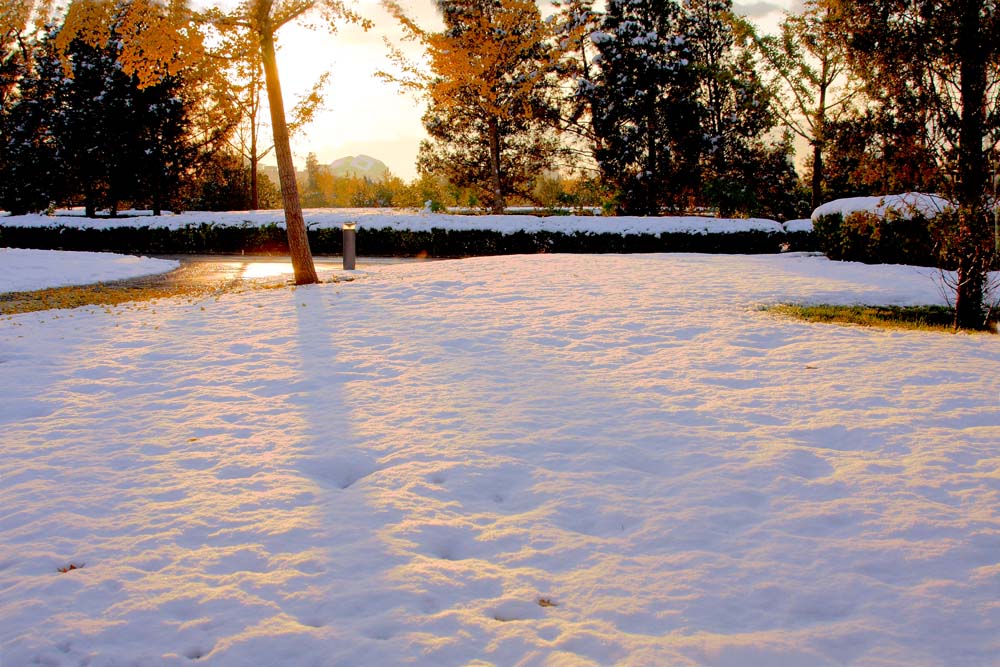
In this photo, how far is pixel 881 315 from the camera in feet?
28.9

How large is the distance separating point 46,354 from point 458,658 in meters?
6.35

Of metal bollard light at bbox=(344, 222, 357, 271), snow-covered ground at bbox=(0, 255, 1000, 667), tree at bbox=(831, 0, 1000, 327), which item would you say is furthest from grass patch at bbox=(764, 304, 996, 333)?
metal bollard light at bbox=(344, 222, 357, 271)

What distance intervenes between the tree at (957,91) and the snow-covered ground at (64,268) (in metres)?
14.2

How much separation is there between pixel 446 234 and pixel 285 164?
8.68 m

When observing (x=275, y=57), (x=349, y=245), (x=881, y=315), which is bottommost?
(x=881, y=315)

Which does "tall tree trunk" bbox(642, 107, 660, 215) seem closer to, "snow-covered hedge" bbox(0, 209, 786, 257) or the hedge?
"snow-covered hedge" bbox(0, 209, 786, 257)

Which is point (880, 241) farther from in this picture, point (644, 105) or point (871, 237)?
point (644, 105)

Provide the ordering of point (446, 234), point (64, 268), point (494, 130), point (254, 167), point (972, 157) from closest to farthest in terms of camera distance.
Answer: point (972, 157), point (64, 268), point (446, 234), point (494, 130), point (254, 167)

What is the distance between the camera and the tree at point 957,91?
25.2 ft

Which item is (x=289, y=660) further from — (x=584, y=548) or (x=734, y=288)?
(x=734, y=288)

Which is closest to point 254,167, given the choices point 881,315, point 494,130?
point 494,130

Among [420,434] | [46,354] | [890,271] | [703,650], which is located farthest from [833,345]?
[46,354]

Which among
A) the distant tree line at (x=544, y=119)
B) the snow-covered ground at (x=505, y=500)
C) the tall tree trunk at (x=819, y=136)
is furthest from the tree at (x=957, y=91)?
the tall tree trunk at (x=819, y=136)

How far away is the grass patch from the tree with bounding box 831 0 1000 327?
0.49m
